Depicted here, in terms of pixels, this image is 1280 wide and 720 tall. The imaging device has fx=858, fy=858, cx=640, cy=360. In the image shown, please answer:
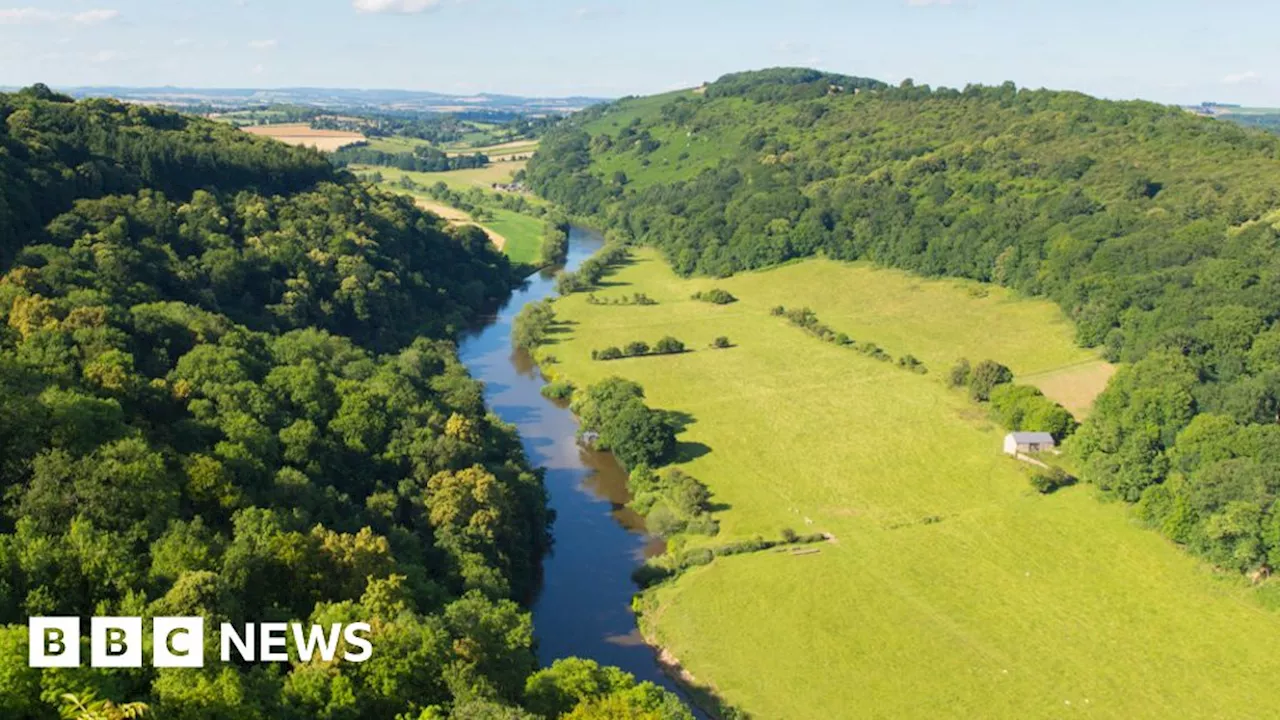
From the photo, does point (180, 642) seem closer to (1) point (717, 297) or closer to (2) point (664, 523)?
(2) point (664, 523)

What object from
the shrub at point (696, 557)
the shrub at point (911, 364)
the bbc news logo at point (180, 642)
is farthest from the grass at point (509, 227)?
the bbc news logo at point (180, 642)

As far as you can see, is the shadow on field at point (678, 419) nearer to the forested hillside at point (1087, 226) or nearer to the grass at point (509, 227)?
the forested hillside at point (1087, 226)

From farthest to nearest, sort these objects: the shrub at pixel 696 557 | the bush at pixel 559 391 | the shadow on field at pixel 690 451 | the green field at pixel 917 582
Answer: the bush at pixel 559 391
the shadow on field at pixel 690 451
the shrub at pixel 696 557
the green field at pixel 917 582

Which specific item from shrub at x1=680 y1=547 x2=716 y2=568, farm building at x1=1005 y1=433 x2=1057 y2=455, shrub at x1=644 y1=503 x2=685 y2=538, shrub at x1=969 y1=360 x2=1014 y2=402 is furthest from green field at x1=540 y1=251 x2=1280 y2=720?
shrub at x1=644 y1=503 x2=685 y2=538

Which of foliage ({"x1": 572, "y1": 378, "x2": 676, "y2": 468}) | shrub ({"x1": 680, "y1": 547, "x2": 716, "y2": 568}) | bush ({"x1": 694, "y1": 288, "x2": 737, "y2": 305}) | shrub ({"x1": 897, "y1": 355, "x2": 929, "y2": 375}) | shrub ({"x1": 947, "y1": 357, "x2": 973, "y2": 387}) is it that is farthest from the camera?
bush ({"x1": 694, "y1": 288, "x2": 737, "y2": 305})

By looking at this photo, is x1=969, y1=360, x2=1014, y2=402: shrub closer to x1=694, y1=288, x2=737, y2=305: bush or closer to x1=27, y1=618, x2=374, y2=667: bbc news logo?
x1=694, y1=288, x2=737, y2=305: bush
